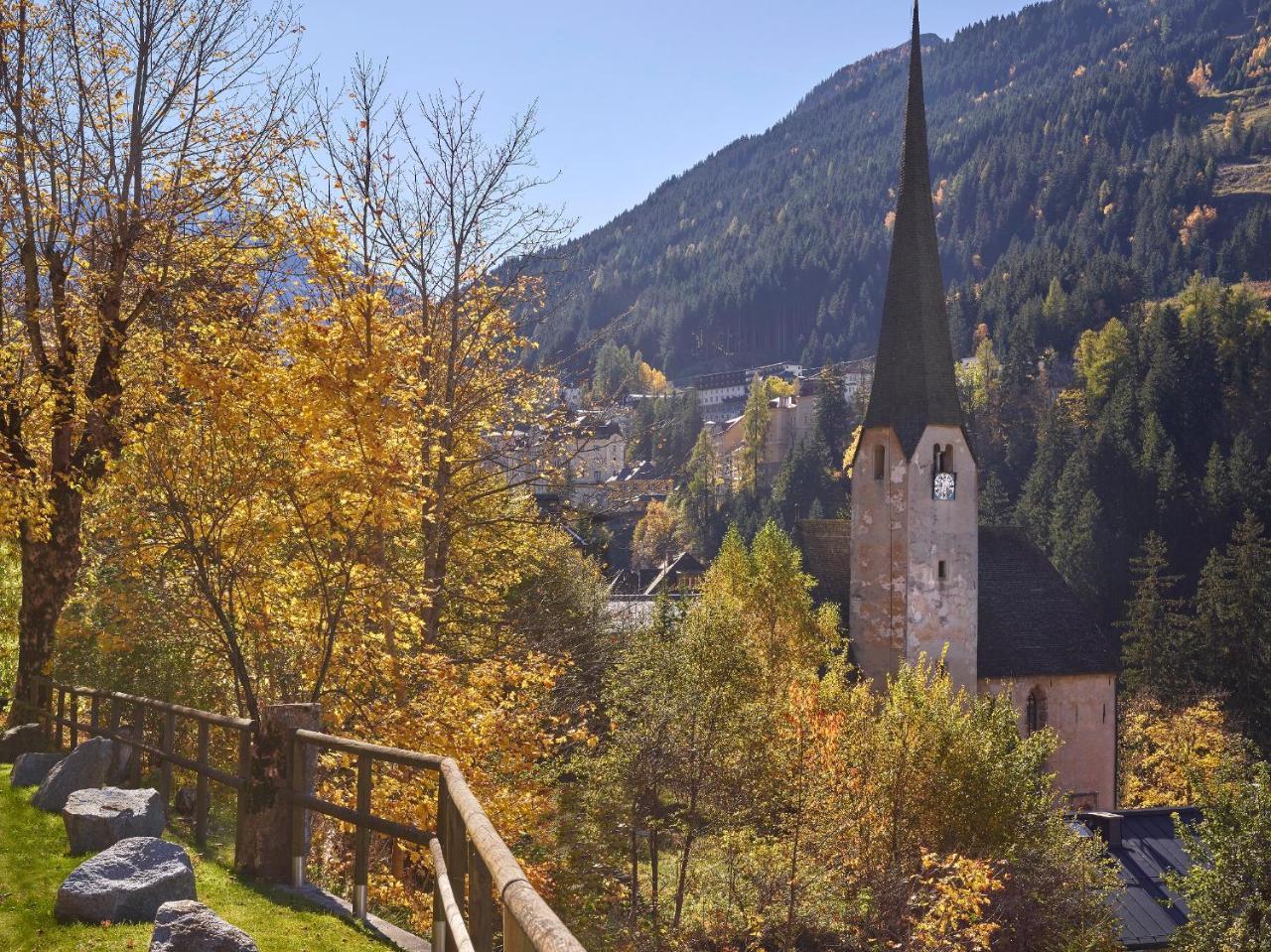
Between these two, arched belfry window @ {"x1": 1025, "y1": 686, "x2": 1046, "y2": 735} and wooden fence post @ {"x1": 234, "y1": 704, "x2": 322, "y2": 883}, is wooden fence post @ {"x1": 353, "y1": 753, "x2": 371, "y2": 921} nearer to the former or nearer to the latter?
wooden fence post @ {"x1": 234, "y1": 704, "x2": 322, "y2": 883}

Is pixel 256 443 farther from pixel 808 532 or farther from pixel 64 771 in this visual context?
pixel 808 532

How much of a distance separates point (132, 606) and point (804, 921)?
649 inches

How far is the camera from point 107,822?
28.5ft

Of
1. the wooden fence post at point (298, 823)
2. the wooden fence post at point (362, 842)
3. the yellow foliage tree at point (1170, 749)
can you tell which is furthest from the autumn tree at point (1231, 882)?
the wooden fence post at point (362, 842)

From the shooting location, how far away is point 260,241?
1410 cm

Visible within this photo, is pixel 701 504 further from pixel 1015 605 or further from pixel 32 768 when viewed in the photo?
pixel 32 768

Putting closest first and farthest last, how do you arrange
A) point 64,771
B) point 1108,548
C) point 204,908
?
point 204,908, point 64,771, point 1108,548

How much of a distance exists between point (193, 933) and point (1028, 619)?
37910 millimetres

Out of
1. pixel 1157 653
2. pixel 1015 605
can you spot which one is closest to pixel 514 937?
pixel 1015 605

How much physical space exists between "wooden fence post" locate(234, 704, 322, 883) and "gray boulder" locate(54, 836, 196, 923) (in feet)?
3.33

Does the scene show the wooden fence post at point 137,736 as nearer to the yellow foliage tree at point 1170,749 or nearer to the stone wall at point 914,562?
the stone wall at point 914,562

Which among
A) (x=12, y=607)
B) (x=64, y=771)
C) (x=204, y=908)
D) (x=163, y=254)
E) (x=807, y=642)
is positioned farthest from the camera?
(x=807, y=642)

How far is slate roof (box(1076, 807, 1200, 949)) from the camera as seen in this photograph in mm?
27844

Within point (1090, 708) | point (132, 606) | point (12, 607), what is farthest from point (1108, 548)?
point (132, 606)
